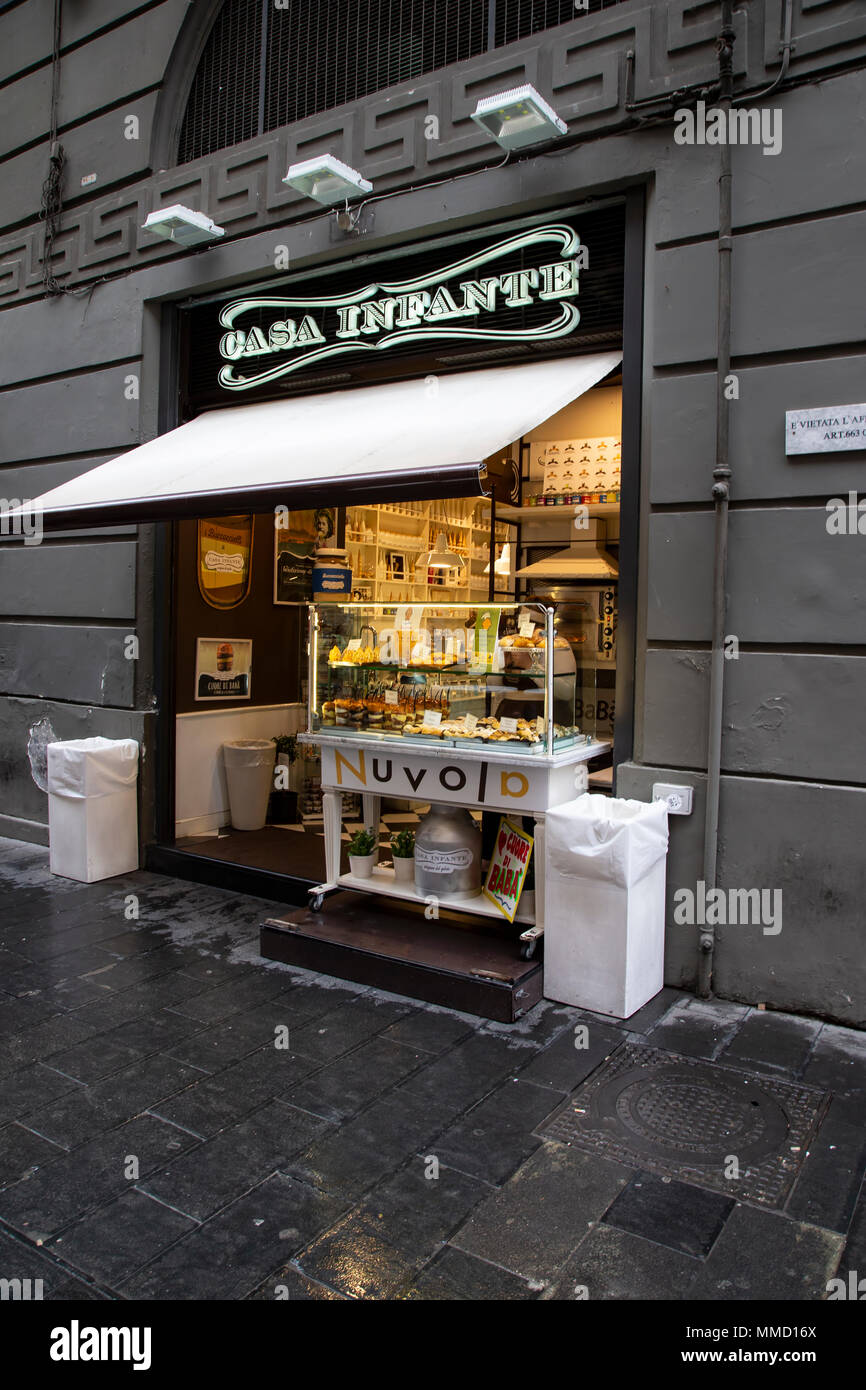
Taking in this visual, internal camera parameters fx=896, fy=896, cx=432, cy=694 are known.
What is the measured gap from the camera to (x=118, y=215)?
25.4ft

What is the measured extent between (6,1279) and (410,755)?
3286mm

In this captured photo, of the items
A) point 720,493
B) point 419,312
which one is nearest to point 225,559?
point 419,312

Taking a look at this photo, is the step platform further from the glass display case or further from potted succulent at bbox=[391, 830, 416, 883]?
the glass display case

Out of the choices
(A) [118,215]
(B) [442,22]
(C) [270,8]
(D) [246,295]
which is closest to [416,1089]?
(D) [246,295]

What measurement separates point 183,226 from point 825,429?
5.15 m

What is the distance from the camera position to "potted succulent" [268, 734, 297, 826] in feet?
28.9

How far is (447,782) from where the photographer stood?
5.35 metres

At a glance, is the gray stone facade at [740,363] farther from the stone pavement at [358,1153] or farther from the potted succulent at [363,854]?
the potted succulent at [363,854]

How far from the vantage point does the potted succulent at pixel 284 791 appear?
8.80m

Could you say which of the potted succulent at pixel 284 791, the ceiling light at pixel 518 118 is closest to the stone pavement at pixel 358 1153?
the potted succulent at pixel 284 791

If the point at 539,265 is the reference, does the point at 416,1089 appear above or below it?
below

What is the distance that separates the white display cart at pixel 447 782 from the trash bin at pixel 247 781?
2.47 metres

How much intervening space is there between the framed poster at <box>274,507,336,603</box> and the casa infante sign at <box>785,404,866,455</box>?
5.42 metres
